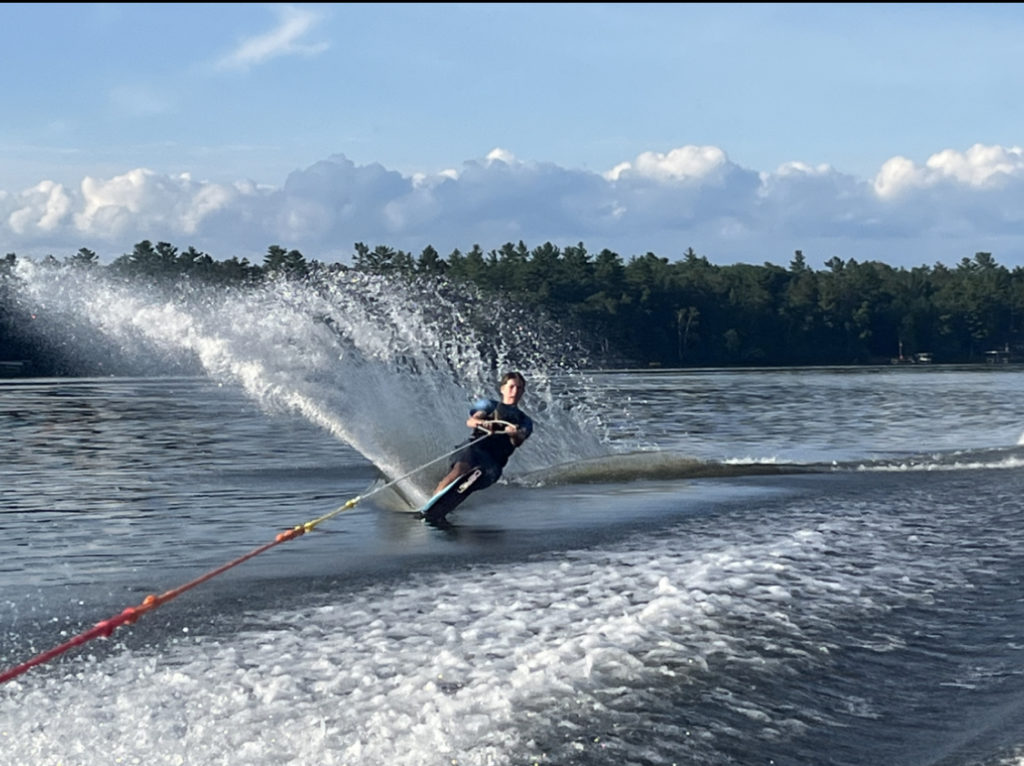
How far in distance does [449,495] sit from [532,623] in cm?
564

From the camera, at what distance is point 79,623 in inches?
334

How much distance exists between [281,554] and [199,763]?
5.48 meters

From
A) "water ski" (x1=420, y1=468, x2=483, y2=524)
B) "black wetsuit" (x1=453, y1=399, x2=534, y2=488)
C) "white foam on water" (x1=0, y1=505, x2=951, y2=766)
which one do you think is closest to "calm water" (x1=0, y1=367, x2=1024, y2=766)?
"white foam on water" (x1=0, y1=505, x2=951, y2=766)

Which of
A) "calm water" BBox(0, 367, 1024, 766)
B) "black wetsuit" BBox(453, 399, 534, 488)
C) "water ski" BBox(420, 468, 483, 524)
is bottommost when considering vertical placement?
"calm water" BBox(0, 367, 1024, 766)

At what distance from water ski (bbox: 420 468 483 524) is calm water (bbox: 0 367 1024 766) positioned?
8.2 inches

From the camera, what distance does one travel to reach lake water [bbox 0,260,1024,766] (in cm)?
607

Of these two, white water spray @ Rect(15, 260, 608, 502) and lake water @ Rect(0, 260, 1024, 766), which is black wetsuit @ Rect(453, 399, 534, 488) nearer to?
lake water @ Rect(0, 260, 1024, 766)

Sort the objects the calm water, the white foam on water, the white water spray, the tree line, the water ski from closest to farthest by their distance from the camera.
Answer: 1. the white foam on water
2. the calm water
3. the water ski
4. the white water spray
5. the tree line

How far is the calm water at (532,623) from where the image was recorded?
6.03 meters

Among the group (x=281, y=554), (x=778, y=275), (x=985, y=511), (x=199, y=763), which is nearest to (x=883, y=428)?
(x=985, y=511)

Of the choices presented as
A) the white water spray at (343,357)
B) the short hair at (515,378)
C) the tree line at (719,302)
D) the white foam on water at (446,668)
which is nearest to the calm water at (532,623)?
the white foam on water at (446,668)

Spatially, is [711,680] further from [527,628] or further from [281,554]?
[281,554]

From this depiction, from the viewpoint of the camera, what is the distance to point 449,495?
1361cm

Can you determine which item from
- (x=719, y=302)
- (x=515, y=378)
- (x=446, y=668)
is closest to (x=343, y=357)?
(x=515, y=378)
